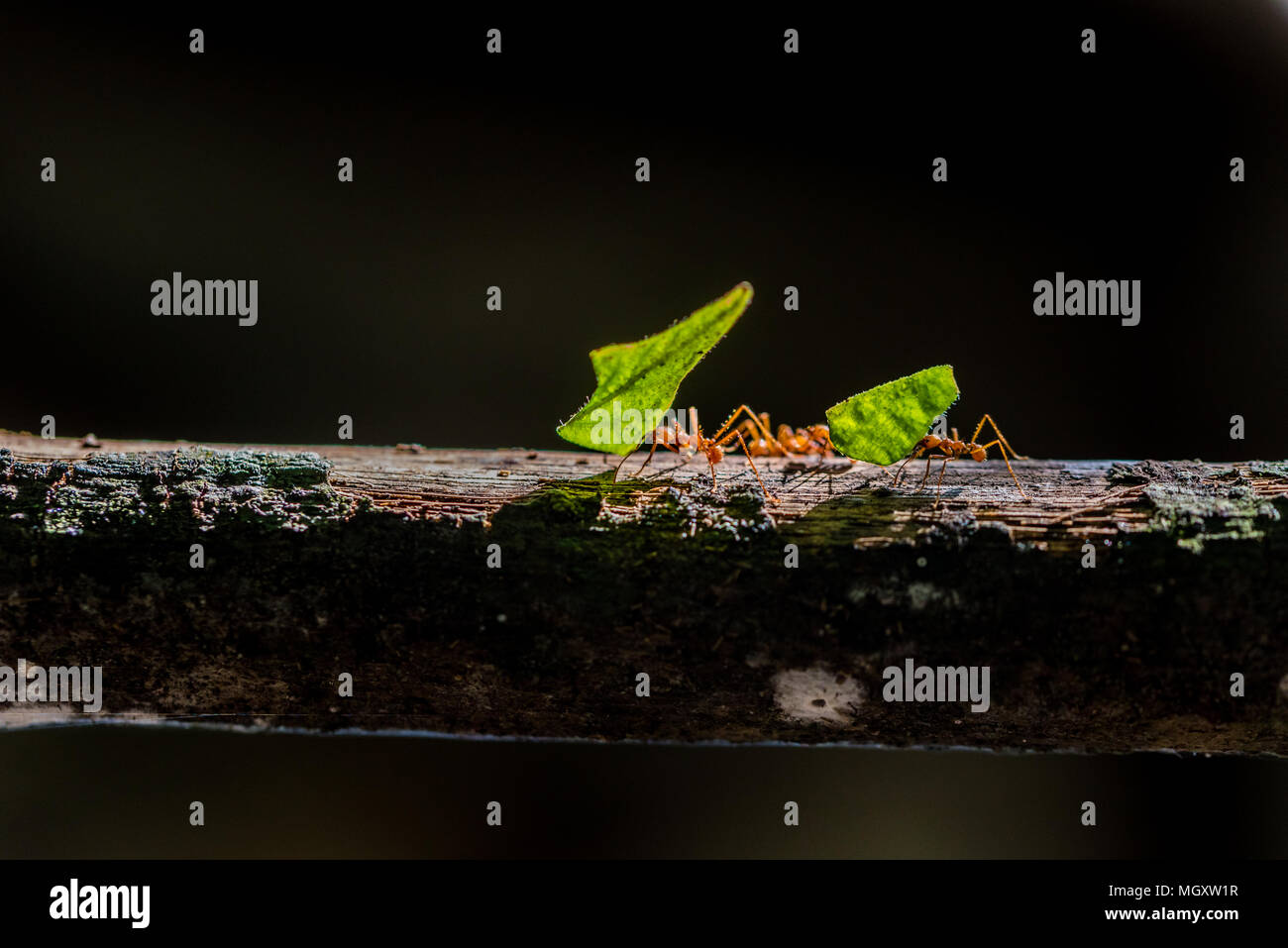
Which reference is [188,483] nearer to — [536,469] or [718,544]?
[536,469]

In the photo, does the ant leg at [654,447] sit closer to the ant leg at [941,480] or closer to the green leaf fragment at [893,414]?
the green leaf fragment at [893,414]

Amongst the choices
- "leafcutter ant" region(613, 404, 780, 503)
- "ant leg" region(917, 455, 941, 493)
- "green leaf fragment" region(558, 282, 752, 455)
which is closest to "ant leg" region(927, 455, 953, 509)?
"ant leg" region(917, 455, 941, 493)

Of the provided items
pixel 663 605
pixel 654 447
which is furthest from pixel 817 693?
pixel 654 447

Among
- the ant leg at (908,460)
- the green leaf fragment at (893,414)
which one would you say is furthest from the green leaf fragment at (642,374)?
the ant leg at (908,460)

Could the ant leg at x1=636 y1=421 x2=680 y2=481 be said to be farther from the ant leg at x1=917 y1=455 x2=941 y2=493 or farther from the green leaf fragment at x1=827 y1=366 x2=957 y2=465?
the ant leg at x1=917 y1=455 x2=941 y2=493

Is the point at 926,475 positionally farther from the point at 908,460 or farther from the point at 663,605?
the point at 663,605

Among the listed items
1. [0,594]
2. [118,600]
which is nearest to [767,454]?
[118,600]
